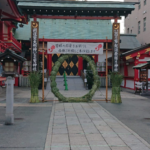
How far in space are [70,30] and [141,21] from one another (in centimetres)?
1011

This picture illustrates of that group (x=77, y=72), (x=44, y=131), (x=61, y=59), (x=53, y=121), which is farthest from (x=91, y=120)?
(x=77, y=72)

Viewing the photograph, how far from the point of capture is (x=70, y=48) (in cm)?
1177

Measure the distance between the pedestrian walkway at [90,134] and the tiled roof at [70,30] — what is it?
19.7 m

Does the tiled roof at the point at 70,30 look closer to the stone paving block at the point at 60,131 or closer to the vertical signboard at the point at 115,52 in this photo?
the vertical signboard at the point at 115,52

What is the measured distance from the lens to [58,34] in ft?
89.3

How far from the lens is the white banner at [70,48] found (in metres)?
11.7

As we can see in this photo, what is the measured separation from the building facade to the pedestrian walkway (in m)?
22.3

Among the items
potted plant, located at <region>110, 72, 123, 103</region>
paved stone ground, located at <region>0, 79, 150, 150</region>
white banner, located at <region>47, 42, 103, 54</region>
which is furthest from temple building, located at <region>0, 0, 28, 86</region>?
paved stone ground, located at <region>0, 79, 150, 150</region>

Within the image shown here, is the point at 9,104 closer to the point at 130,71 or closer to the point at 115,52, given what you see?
the point at 115,52

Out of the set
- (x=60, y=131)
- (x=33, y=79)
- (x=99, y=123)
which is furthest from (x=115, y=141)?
(x=33, y=79)

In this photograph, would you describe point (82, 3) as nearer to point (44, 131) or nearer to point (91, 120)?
point (91, 120)

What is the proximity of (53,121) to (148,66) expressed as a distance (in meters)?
10.9

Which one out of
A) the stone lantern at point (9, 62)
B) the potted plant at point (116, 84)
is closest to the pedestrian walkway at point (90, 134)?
the stone lantern at point (9, 62)

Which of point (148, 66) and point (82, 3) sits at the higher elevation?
point (82, 3)
